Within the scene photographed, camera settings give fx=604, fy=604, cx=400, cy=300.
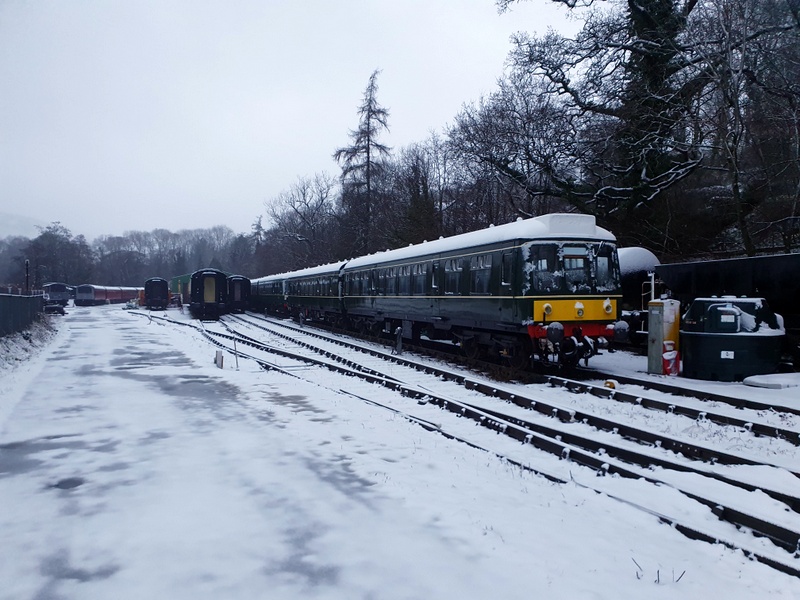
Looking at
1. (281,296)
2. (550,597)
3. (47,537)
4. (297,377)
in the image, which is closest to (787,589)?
(550,597)

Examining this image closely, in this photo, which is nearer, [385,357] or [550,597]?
[550,597]

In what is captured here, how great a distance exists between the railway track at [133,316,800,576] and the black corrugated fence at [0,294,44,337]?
11.2 meters

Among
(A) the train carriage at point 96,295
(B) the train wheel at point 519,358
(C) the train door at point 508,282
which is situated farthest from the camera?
(A) the train carriage at point 96,295

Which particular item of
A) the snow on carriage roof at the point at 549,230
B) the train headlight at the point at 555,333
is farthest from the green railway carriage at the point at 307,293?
the train headlight at the point at 555,333

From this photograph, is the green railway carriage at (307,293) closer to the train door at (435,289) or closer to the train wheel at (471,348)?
the train door at (435,289)

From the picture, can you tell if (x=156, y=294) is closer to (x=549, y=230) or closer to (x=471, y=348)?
(x=471, y=348)

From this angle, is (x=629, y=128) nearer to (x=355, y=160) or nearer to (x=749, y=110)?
(x=749, y=110)

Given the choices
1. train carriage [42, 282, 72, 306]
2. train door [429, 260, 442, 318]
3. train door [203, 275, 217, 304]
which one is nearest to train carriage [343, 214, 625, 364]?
train door [429, 260, 442, 318]

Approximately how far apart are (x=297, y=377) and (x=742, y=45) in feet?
49.9

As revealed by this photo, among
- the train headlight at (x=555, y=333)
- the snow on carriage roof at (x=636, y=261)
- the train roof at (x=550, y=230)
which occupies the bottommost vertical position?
the train headlight at (x=555, y=333)

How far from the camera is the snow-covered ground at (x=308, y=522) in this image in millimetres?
4043

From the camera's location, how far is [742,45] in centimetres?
1691

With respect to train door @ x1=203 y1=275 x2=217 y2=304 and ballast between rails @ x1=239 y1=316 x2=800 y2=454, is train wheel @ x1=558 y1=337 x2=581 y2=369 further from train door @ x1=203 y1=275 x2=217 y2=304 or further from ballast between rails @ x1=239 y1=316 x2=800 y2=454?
train door @ x1=203 y1=275 x2=217 y2=304

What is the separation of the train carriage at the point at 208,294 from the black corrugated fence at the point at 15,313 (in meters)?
13.5
